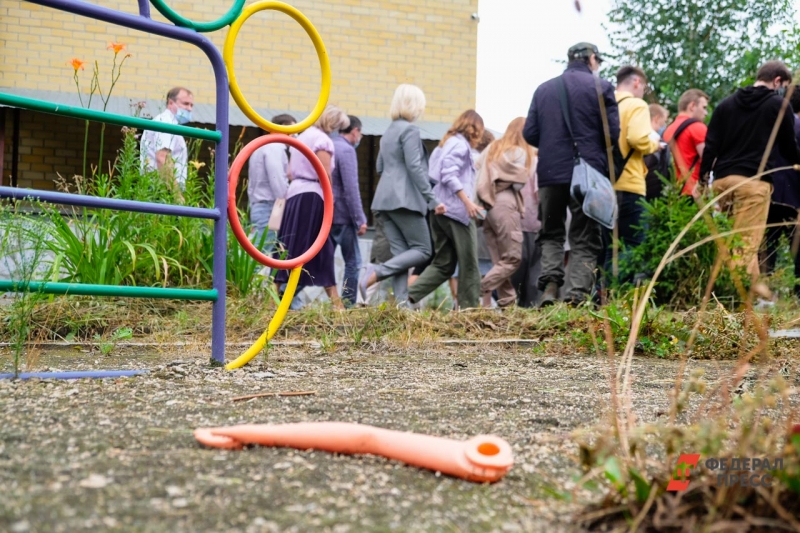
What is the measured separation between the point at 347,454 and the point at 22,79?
1156 centimetres

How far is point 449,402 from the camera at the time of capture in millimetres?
2619

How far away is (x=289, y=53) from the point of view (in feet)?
42.9

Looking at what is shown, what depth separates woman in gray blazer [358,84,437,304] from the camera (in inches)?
255

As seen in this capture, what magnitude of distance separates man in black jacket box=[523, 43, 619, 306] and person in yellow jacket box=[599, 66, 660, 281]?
22 centimetres

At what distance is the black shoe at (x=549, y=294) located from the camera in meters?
6.14

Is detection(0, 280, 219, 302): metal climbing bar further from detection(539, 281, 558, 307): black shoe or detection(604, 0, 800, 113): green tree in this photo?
detection(604, 0, 800, 113): green tree

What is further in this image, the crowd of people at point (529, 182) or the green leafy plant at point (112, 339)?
the crowd of people at point (529, 182)

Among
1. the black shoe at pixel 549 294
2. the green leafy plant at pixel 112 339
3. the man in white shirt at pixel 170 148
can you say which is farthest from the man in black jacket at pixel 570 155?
the green leafy plant at pixel 112 339

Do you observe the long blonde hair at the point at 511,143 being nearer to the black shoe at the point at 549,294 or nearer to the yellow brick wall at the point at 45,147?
the black shoe at the point at 549,294

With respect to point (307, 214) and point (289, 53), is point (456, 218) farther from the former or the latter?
point (289, 53)

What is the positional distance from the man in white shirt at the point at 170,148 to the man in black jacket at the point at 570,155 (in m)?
2.47

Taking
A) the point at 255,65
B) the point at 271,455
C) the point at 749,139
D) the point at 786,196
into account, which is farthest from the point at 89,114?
the point at 255,65

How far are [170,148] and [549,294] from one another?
2.85 metres

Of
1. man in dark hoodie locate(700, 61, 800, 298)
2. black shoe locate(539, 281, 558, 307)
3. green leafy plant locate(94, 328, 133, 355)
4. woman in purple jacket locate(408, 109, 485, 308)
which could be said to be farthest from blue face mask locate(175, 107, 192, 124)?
man in dark hoodie locate(700, 61, 800, 298)
